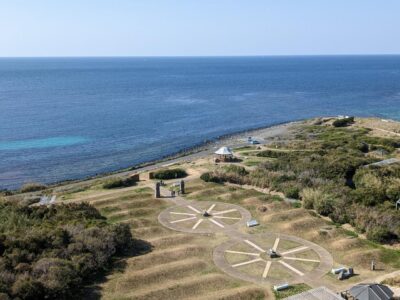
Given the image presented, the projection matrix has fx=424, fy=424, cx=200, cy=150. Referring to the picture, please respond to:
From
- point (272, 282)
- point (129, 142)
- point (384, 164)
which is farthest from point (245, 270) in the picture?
point (129, 142)

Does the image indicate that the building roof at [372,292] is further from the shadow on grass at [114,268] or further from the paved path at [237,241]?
the shadow on grass at [114,268]

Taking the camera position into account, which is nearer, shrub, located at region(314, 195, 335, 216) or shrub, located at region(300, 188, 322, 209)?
shrub, located at region(314, 195, 335, 216)

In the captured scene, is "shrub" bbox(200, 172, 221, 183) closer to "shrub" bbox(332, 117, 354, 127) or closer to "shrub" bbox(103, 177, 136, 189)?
"shrub" bbox(103, 177, 136, 189)

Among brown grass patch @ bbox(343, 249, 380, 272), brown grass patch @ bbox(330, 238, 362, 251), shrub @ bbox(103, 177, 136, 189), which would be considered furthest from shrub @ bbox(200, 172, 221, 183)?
brown grass patch @ bbox(343, 249, 380, 272)

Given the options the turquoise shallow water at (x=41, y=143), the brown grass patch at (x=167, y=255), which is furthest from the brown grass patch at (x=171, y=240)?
the turquoise shallow water at (x=41, y=143)

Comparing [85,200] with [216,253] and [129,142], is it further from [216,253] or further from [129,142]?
[129,142]
